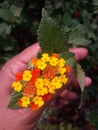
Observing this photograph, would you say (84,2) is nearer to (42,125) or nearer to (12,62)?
(12,62)

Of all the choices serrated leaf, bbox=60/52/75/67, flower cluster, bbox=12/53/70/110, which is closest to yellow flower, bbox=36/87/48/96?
flower cluster, bbox=12/53/70/110

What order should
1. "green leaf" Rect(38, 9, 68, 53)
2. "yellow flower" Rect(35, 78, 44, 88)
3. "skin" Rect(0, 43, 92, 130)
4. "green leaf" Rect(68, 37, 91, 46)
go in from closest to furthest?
"yellow flower" Rect(35, 78, 44, 88), "green leaf" Rect(38, 9, 68, 53), "skin" Rect(0, 43, 92, 130), "green leaf" Rect(68, 37, 91, 46)

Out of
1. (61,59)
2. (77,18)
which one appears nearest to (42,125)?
(77,18)

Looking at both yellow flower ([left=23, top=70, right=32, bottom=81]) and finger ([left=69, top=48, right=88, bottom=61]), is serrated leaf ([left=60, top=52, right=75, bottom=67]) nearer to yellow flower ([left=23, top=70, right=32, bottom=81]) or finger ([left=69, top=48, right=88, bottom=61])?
yellow flower ([left=23, top=70, right=32, bottom=81])

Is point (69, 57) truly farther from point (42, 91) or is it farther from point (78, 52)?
point (78, 52)

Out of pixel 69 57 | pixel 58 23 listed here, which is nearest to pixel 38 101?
pixel 69 57

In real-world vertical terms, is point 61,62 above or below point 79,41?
above

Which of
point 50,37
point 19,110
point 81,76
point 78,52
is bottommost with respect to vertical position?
point 19,110
